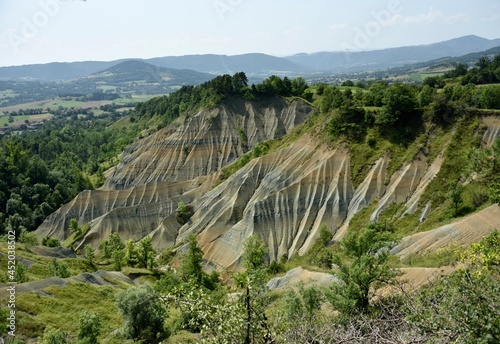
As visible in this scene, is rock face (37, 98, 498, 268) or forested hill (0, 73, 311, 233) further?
forested hill (0, 73, 311, 233)

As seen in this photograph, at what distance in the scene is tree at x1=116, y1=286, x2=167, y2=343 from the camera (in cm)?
2775

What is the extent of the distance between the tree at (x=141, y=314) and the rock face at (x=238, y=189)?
82.7 feet

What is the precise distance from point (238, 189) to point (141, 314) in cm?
3881

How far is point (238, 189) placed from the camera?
65.4 metres

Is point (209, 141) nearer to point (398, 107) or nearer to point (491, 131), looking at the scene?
point (398, 107)

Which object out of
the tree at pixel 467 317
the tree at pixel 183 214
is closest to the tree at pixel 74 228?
the tree at pixel 183 214

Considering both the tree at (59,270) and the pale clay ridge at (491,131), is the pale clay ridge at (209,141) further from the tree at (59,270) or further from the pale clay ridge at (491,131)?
the pale clay ridge at (491,131)

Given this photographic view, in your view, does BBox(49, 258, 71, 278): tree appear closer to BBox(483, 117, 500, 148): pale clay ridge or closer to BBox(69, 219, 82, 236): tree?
BBox(69, 219, 82, 236): tree

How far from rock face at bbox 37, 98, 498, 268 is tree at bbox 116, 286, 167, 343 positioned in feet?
82.7

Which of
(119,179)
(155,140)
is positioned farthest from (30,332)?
(155,140)

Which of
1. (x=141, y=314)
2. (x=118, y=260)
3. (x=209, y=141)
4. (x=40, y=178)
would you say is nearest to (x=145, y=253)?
(x=118, y=260)

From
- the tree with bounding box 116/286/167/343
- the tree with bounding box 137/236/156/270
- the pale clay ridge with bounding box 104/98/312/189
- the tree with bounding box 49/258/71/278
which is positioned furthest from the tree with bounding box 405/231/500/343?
the pale clay ridge with bounding box 104/98/312/189

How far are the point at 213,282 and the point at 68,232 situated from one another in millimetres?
50277

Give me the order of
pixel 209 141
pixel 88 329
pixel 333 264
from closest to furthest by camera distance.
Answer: pixel 88 329, pixel 333 264, pixel 209 141
